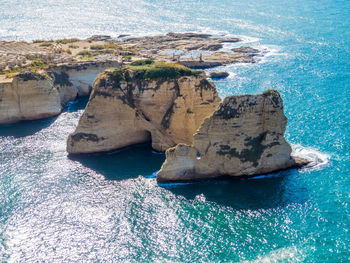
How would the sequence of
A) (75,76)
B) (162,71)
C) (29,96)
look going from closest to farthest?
(162,71) < (29,96) < (75,76)

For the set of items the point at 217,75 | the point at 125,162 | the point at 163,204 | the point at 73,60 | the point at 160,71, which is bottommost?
the point at 125,162

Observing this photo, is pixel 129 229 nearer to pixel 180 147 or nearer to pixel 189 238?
pixel 189 238

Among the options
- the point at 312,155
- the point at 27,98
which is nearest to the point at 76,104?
the point at 27,98

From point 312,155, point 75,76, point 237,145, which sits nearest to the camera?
point 237,145

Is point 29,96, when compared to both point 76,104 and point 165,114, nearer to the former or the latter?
point 76,104

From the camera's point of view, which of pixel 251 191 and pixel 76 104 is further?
pixel 76 104

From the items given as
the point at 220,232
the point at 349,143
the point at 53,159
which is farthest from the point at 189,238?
the point at 349,143

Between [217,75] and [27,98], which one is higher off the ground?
[27,98]
